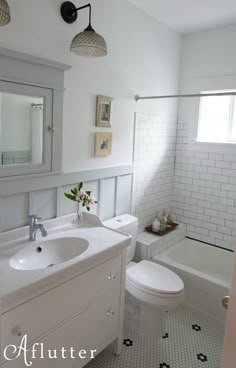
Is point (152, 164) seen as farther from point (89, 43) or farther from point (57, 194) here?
point (89, 43)

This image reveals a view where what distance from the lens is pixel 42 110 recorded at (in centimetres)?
183

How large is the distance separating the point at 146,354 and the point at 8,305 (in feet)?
4.06

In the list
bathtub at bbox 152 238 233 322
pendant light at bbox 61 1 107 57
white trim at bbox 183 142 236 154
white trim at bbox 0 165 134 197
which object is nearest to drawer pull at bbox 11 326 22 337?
white trim at bbox 0 165 134 197

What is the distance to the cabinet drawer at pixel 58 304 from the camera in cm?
131

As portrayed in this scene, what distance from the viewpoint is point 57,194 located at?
2.03 metres

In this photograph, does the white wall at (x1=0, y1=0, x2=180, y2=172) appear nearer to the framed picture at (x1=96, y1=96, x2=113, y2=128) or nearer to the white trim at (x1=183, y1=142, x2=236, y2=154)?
the framed picture at (x1=96, y1=96, x2=113, y2=128)

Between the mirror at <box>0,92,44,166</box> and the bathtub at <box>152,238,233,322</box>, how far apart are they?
157cm

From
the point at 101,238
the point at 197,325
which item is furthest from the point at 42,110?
the point at 197,325

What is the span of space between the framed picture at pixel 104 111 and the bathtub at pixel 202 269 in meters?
1.36

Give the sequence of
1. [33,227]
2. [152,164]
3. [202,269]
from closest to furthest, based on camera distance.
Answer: [33,227] → [152,164] → [202,269]

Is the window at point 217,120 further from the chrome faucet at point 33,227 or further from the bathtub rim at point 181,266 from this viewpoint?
the chrome faucet at point 33,227

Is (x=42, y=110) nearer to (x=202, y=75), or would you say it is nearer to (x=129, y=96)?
(x=129, y=96)

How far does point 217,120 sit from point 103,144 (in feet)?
4.68

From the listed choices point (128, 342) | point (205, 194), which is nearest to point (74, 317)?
point (128, 342)
